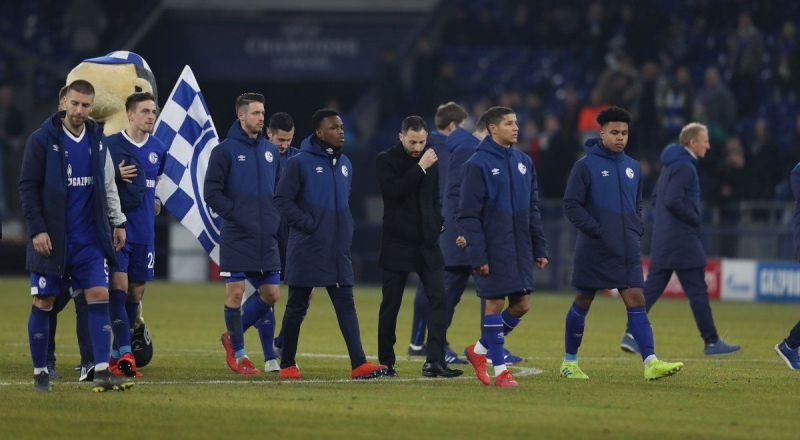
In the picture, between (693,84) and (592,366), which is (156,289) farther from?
(592,366)

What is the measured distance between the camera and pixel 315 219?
43.1ft

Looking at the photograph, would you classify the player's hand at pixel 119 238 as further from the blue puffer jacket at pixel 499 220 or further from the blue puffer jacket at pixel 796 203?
the blue puffer jacket at pixel 796 203

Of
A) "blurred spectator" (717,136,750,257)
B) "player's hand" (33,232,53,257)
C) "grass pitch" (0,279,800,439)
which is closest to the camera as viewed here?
"grass pitch" (0,279,800,439)

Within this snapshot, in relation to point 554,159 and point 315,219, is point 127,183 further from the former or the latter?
point 554,159

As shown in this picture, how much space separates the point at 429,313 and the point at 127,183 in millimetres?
2672

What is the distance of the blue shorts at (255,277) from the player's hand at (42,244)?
2.33 meters

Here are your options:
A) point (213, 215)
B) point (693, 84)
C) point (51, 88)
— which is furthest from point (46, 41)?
point (213, 215)

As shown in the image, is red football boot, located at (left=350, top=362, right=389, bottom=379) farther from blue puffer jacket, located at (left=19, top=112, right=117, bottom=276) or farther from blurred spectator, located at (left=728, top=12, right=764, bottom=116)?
blurred spectator, located at (left=728, top=12, right=764, bottom=116)

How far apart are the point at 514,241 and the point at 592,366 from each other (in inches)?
100

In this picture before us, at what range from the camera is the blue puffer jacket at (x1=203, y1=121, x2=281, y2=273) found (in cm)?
1344

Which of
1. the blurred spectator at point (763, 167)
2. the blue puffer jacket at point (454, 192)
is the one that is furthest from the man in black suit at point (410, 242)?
the blurred spectator at point (763, 167)

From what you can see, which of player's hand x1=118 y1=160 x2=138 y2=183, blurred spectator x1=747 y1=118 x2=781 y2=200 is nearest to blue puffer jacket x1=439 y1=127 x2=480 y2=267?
player's hand x1=118 y1=160 x2=138 y2=183

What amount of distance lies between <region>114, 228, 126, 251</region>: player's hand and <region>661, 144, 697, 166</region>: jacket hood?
21.3 ft

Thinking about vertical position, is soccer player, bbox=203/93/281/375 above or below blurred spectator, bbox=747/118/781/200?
below
